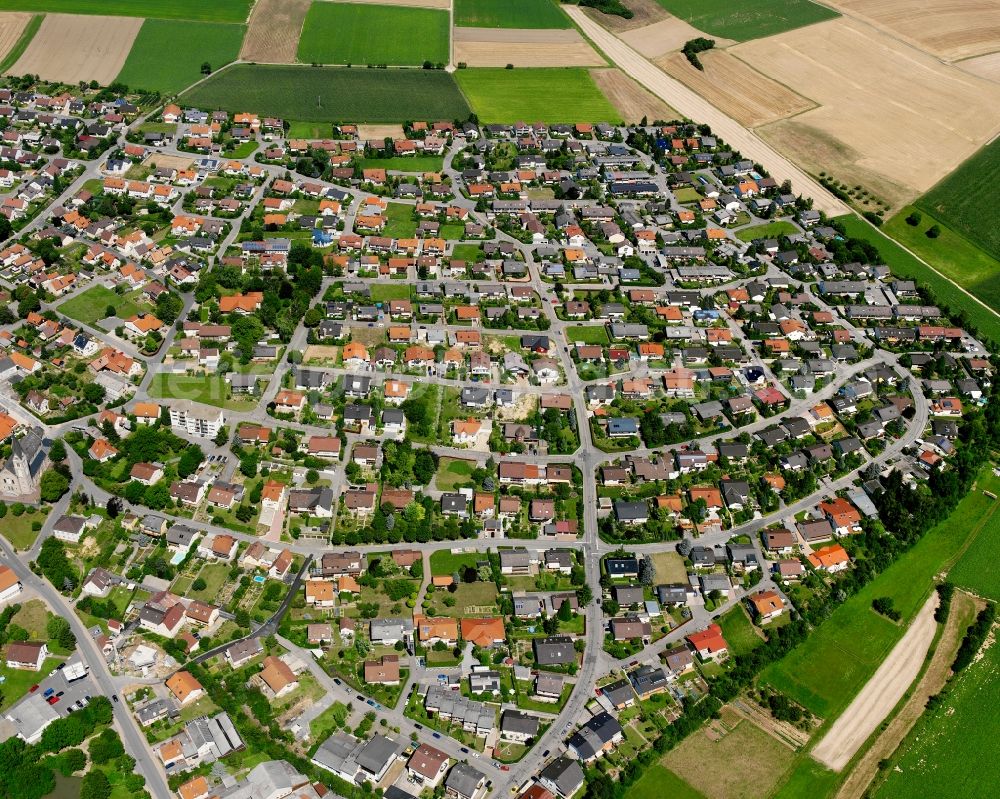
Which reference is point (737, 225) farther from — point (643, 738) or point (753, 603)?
point (643, 738)

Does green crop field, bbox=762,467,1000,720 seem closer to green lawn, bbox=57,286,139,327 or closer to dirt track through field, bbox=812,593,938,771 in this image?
dirt track through field, bbox=812,593,938,771

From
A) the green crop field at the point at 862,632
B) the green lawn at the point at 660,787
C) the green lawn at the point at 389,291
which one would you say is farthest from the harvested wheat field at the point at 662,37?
the green lawn at the point at 660,787

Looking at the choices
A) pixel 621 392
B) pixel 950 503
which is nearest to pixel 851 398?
pixel 950 503

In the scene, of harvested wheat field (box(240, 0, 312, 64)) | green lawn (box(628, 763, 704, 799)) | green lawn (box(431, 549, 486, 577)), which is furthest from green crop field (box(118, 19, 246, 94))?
green lawn (box(628, 763, 704, 799))

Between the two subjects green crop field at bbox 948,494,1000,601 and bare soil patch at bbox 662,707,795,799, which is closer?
bare soil patch at bbox 662,707,795,799

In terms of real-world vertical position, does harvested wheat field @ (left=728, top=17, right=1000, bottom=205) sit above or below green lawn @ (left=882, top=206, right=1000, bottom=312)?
above
